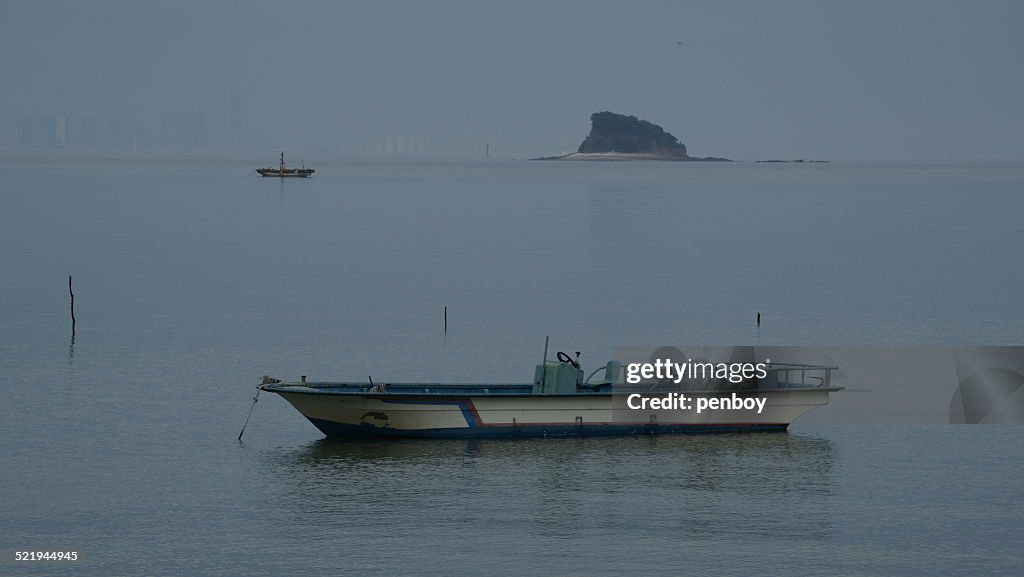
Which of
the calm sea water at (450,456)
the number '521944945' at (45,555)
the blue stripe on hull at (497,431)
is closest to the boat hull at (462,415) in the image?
the blue stripe on hull at (497,431)

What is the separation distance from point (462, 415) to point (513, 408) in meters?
1.91

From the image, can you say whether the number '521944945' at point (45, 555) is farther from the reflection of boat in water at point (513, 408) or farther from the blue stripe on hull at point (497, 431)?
the blue stripe on hull at point (497, 431)

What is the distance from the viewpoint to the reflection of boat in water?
5322 cm

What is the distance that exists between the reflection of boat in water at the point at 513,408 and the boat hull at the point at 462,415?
0.04 meters

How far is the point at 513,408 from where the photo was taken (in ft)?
175

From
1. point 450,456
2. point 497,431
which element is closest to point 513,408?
point 497,431

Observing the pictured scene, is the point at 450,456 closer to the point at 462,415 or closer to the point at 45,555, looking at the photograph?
the point at 462,415

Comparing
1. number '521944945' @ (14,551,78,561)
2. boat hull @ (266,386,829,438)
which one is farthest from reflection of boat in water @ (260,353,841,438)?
number '521944945' @ (14,551,78,561)

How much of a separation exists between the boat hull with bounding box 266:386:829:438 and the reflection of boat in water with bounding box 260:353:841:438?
4 cm

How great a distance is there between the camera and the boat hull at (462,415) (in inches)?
2094

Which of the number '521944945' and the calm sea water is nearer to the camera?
the number '521944945'

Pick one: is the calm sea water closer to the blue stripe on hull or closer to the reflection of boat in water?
the blue stripe on hull

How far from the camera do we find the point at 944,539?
4272 centimetres

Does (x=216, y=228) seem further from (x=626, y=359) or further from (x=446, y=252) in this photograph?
(x=626, y=359)
